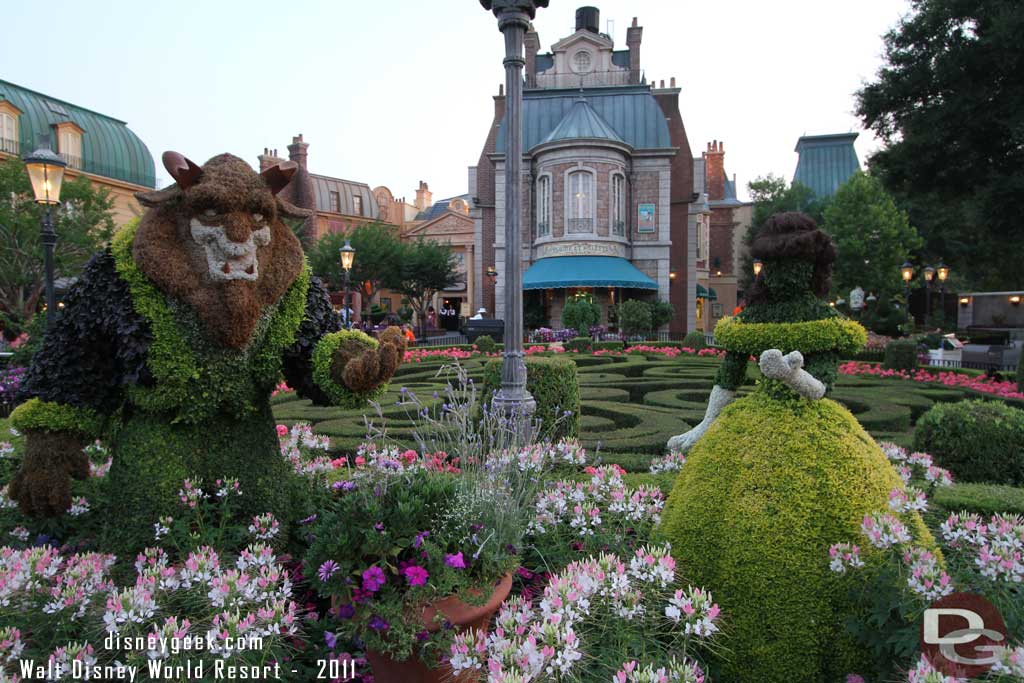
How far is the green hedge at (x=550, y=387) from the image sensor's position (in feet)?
20.3

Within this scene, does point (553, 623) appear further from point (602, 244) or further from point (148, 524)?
point (602, 244)

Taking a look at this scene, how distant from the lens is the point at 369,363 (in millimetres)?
3104

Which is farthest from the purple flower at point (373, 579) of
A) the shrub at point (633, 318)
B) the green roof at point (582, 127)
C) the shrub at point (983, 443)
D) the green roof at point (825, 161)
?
the green roof at point (825, 161)

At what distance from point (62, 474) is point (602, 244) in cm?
2326

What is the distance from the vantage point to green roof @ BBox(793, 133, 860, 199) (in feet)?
153

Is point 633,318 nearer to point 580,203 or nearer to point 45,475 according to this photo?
point 580,203

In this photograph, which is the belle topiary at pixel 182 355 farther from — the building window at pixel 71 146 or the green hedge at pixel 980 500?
the building window at pixel 71 146

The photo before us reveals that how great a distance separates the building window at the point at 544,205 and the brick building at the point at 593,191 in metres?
0.04

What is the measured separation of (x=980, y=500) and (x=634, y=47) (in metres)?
30.4

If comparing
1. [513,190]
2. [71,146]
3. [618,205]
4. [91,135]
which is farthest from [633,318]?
[91,135]

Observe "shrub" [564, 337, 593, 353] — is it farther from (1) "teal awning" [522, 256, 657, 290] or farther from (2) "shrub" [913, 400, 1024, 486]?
(2) "shrub" [913, 400, 1024, 486]

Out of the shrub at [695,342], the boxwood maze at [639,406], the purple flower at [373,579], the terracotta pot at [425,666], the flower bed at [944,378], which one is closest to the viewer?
the purple flower at [373,579]

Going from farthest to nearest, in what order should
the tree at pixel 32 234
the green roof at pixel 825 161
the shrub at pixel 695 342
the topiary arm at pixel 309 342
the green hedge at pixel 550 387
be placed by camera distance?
the green roof at pixel 825 161, the tree at pixel 32 234, the shrub at pixel 695 342, the green hedge at pixel 550 387, the topiary arm at pixel 309 342

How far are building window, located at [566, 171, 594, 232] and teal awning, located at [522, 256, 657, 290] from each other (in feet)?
4.36
